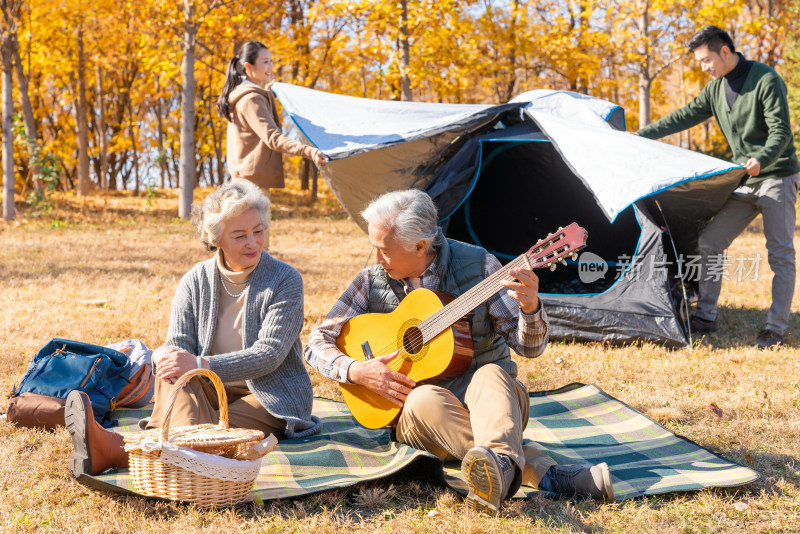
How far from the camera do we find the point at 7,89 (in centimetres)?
950

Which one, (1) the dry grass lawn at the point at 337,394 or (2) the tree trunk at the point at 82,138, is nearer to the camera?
(1) the dry grass lawn at the point at 337,394

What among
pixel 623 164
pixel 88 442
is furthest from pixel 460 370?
pixel 623 164

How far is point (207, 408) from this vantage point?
105 inches

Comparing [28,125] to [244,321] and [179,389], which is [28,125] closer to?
[244,321]

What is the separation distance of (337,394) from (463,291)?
1320 mm

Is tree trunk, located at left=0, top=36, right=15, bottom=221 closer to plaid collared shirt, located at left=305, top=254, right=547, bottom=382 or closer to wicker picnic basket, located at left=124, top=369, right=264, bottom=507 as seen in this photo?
plaid collared shirt, located at left=305, top=254, right=547, bottom=382

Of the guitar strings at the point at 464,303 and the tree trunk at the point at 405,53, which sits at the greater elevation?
the tree trunk at the point at 405,53

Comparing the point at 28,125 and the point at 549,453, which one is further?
the point at 28,125

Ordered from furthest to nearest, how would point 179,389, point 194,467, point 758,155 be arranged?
point 758,155, point 179,389, point 194,467

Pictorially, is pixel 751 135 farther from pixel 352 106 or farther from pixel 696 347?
pixel 352 106

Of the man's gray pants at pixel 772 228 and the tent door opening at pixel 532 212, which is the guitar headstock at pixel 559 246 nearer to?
the man's gray pants at pixel 772 228

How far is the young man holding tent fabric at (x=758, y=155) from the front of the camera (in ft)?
15.0

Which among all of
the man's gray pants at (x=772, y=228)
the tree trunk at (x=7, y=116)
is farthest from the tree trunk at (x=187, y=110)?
the man's gray pants at (x=772, y=228)

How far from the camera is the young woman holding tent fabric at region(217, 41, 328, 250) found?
215 inches
